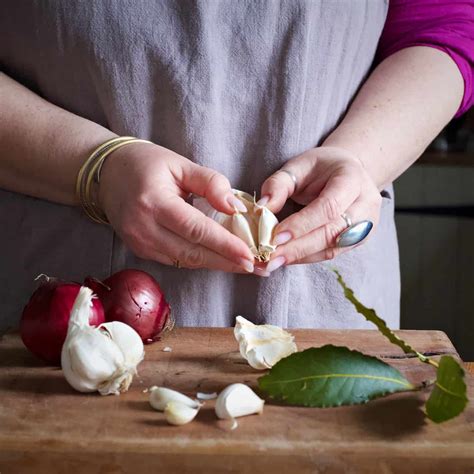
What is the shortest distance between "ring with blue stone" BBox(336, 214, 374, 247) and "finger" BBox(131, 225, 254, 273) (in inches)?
4.5

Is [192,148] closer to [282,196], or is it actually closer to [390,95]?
[282,196]

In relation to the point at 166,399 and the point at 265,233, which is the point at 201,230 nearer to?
the point at 265,233

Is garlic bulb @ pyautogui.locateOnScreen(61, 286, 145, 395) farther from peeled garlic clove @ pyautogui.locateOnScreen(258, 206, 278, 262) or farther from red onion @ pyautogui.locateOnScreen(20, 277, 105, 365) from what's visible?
peeled garlic clove @ pyautogui.locateOnScreen(258, 206, 278, 262)

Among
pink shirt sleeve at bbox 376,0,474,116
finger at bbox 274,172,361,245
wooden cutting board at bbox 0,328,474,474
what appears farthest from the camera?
pink shirt sleeve at bbox 376,0,474,116

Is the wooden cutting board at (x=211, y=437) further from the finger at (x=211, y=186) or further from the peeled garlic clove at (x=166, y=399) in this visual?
the finger at (x=211, y=186)

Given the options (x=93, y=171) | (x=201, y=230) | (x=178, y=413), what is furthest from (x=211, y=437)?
(x=93, y=171)

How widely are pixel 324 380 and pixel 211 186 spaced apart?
10.1 inches

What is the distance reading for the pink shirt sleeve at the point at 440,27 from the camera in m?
1.10

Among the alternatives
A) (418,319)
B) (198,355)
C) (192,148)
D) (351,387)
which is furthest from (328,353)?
(418,319)

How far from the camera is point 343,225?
930 mm

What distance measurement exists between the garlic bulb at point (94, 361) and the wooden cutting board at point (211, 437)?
1 centimetres

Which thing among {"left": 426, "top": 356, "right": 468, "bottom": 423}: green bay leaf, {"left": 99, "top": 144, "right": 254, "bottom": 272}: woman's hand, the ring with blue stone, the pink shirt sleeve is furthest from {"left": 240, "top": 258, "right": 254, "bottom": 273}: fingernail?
the pink shirt sleeve

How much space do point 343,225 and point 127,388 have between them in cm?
30

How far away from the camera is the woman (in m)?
0.90
